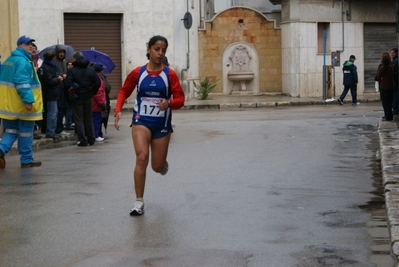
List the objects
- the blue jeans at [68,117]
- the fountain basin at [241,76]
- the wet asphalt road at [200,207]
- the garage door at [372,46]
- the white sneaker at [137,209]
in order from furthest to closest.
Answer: the garage door at [372,46] < the fountain basin at [241,76] < the blue jeans at [68,117] < the white sneaker at [137,209] < the wet asphalt road at [200,207]

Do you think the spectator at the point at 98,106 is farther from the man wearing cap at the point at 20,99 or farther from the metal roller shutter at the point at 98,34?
the metal roller shutter at the point at 98,34

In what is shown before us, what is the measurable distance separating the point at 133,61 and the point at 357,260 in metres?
26.4

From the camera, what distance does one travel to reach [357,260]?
22.6 feet

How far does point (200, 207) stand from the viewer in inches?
369

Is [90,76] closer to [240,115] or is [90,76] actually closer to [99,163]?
[99,163]

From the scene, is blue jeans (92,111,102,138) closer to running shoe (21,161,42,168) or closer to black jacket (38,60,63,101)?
black jacket (38,60,63,101)

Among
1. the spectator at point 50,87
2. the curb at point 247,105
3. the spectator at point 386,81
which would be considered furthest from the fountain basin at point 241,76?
the spectator at point 50,87

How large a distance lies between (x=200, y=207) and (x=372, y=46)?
2914 centimetres

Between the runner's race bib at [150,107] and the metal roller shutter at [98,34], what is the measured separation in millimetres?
22921

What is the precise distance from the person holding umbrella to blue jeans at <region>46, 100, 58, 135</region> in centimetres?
829

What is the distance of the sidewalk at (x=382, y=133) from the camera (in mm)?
8134

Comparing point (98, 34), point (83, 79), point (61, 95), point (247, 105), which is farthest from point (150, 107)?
point (98, 34)

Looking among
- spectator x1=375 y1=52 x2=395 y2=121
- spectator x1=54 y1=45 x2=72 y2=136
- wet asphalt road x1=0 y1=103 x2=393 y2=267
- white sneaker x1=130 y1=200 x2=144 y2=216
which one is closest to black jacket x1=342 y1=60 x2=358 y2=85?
spectator x1=375 y1=52 x2=395 y2=121

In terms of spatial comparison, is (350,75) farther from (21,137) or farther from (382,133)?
(21,137)
